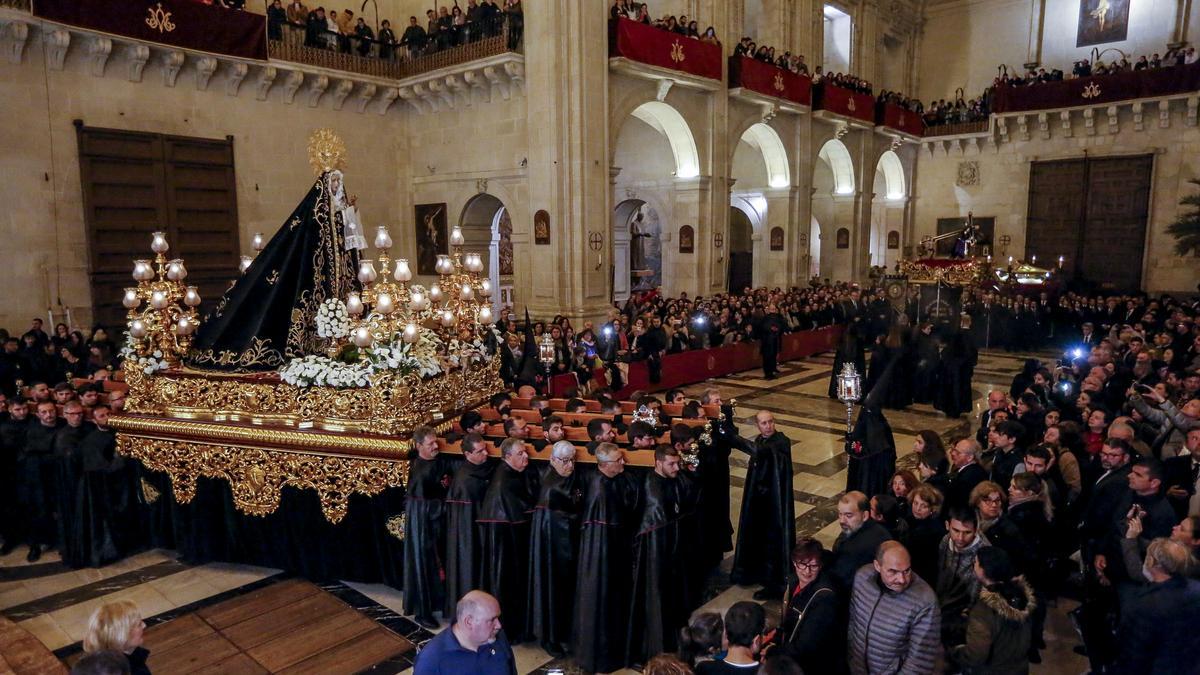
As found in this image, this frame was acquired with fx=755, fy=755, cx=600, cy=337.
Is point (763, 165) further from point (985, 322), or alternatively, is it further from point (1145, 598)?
point (1145, 598)

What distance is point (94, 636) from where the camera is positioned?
3.26m

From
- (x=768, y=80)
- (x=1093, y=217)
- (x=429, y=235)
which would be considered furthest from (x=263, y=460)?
(x=1093, y=217)

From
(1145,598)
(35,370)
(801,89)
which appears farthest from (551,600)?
(801,89)

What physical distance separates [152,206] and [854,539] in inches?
573

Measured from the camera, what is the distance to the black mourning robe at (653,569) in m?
5.12

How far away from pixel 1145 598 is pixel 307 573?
5965 millimetres


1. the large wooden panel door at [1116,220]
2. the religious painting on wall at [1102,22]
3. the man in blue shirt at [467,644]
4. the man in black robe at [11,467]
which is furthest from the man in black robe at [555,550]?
the religious painting on wall at [1102,22]

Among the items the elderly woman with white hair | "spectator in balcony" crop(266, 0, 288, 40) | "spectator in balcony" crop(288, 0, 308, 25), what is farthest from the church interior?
"spectator in balcony" crop(266, 0, 288, 40)

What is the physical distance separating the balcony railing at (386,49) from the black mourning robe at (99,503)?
36.2 feet

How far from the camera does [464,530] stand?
5508 millimetres

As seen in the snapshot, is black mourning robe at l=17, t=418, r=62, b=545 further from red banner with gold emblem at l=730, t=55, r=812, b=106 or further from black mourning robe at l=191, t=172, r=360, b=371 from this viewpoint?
red banner with gold emblem at l=730, t=55, r=812, b=106

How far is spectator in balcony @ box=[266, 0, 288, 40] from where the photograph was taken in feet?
50.1

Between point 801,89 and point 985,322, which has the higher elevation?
point 801,89

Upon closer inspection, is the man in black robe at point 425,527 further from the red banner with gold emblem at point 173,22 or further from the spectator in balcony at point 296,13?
the spectator in balcony at point 296,13
